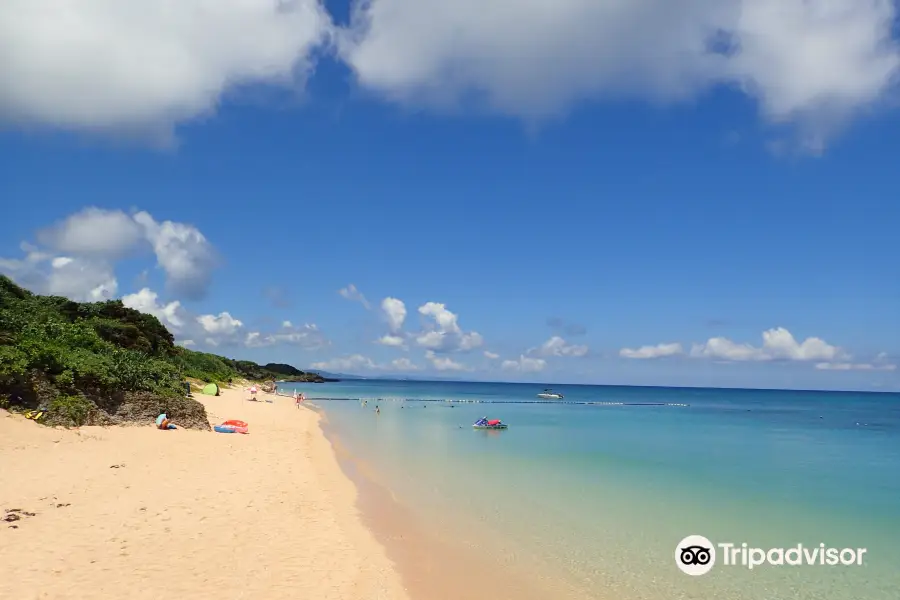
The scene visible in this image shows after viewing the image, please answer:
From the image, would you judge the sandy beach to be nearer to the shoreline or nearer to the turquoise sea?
the shoreline

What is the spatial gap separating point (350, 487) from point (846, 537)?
15.3 meters

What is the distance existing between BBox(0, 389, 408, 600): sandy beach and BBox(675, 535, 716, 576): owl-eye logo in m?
6.84

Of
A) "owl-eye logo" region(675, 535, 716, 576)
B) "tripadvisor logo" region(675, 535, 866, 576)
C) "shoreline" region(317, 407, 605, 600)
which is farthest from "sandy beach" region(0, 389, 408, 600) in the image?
"tripadvisor logo" region(675, 535, 866, 576)

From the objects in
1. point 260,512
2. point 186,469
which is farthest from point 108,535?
point 186,469

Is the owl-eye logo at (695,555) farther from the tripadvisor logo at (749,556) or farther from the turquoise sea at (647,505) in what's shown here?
the turquoise sea at (647,505)

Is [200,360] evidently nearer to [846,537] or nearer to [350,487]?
[350,487]

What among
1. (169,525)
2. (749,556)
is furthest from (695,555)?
(169,525)

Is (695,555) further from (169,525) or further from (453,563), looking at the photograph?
(169,525)

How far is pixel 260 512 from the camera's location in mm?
13266

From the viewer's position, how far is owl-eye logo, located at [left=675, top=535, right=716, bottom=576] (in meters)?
12.4

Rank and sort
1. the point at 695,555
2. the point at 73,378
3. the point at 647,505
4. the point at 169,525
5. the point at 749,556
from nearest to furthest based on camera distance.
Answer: the point at 169,525 < the point at 695,555 < the point at 749,556 < the point at 647,505 < the point at 73,378

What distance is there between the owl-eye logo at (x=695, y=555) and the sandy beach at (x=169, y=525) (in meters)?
6.84

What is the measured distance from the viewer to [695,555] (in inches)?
521

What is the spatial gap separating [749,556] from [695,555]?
1448 mm
